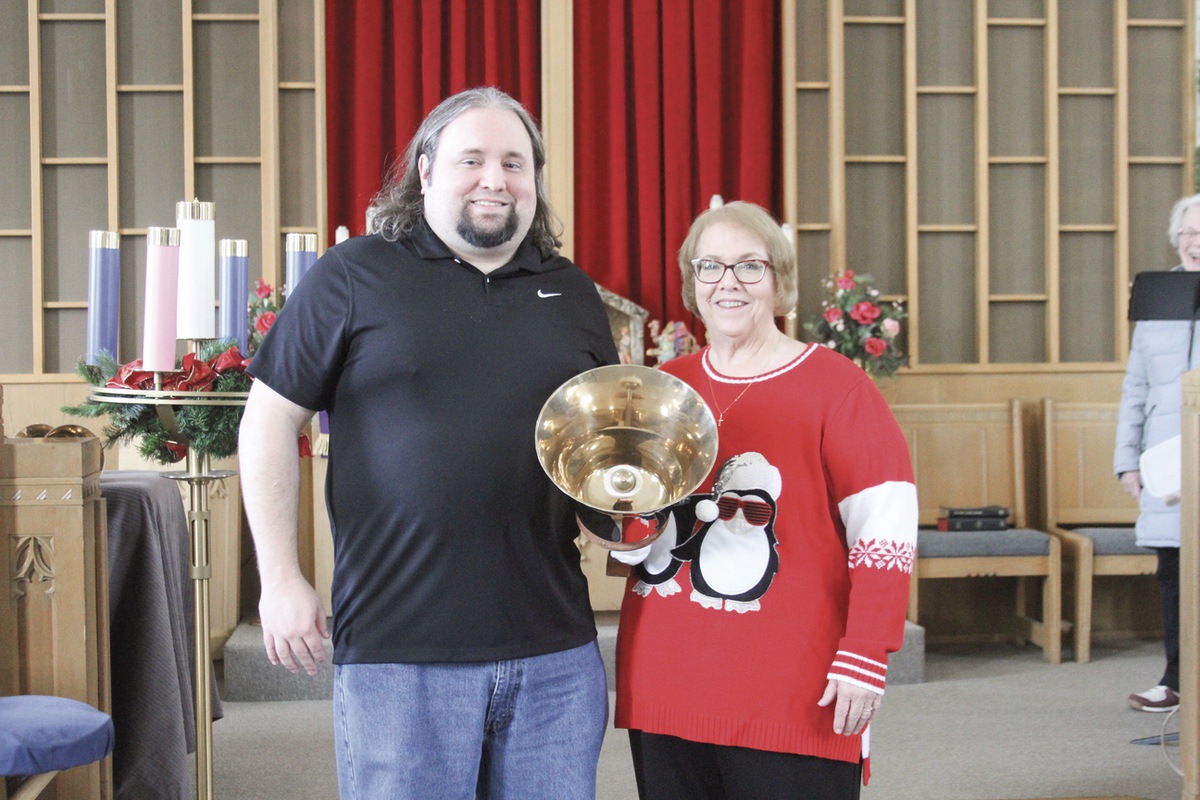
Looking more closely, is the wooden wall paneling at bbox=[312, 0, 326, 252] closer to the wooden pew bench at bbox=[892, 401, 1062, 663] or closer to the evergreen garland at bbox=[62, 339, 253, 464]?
the wooden pew bench at bbox=[892, 401, 1062, 663]

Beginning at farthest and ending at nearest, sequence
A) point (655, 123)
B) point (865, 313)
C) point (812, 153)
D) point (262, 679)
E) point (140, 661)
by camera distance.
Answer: point (812, 153), point (655, 123), point (865, 313), point (262, 679), point (140, 661)

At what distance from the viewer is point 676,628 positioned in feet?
5.34

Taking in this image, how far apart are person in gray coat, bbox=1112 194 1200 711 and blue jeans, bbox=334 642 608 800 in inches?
101

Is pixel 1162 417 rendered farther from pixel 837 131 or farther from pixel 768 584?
pixel 768 584

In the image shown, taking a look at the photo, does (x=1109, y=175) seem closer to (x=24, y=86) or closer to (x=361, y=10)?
(x=361, y=10)

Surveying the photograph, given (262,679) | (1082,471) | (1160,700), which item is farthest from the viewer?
(1082,471)

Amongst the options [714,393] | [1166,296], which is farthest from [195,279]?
[1166,296]

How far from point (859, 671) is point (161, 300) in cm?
131

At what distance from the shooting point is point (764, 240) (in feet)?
5.58

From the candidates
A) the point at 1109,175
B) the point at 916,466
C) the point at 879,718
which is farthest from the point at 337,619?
the point at 1109,175

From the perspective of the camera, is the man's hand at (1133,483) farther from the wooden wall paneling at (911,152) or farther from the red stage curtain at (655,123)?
the red stage curtain at (655,123)

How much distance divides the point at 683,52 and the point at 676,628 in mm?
3794

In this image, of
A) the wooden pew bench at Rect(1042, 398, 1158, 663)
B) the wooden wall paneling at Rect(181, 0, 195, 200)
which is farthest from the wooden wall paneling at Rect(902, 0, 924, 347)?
the wooden wall paneling at Rect(181, 0, 195, 200)

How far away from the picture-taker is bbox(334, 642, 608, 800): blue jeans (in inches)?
59.1
